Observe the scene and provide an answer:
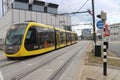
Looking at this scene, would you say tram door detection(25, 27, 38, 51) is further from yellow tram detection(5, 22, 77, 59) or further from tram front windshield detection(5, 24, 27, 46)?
tram front windshield detection(5, 24, 27, 46)

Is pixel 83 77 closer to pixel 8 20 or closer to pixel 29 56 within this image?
pixel 29 56

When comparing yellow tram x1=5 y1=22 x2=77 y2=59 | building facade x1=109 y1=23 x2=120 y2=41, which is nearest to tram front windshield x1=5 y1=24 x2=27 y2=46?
yellow tram x1=5 y1=22 x2=77 y2=59

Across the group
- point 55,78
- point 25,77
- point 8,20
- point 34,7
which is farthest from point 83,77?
point 34,7

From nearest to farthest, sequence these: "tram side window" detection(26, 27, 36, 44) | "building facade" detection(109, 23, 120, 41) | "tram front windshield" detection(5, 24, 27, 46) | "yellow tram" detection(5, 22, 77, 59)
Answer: "yellow tram" detection(5, 22, 77, 59)
"tram front windshield" detection(5, 24, 27, 46)
"tram side window" detection(26, 27, 36, 44)
"building facade" detection(109, 23, 120, 41)

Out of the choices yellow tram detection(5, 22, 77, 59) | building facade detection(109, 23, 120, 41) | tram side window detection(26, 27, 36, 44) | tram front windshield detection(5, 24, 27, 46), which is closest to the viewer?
yellow tram detection(5, 22, 77, 59)

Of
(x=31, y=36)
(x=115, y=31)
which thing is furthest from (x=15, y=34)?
(x=115, y=31)

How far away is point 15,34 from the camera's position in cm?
1827

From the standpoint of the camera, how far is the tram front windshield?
17969 millimetres

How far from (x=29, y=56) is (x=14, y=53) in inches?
109

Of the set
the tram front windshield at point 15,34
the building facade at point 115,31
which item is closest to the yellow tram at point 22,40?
the tram front windshield at point 15,34

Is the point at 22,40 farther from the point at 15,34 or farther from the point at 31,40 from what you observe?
the point at 31,40

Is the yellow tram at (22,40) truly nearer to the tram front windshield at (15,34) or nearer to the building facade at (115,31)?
the tram front windshield at (15,34)

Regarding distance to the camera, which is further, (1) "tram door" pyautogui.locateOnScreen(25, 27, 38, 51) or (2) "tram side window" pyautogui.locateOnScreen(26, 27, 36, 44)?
(2) "tram side window" pyautogui.locateOnScreen(26, 27, 36, 44)

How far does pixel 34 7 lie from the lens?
70562 millimetres
